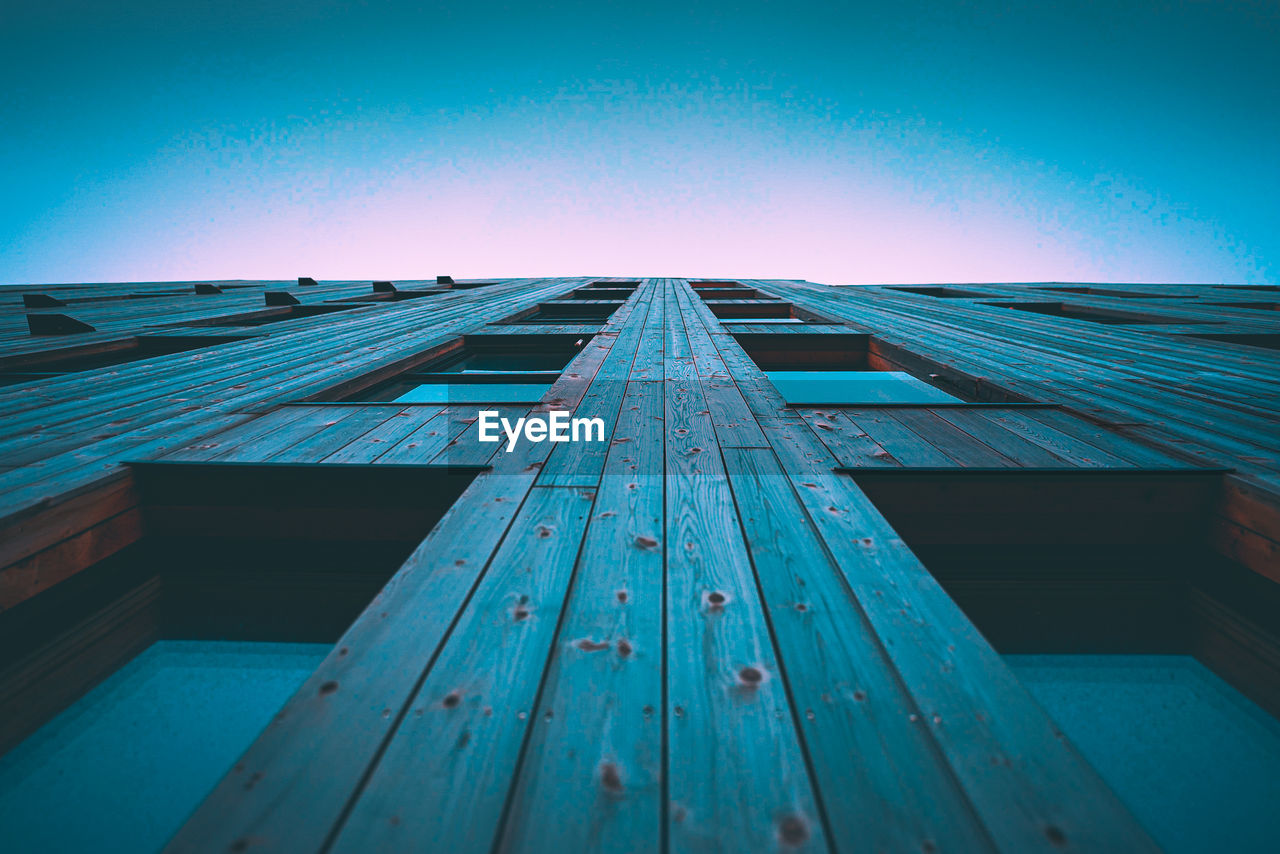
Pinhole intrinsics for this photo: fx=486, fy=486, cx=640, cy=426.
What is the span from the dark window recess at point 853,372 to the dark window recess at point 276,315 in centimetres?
764

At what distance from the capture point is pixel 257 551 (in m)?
2.59

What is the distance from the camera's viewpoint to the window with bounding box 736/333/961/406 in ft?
16.8

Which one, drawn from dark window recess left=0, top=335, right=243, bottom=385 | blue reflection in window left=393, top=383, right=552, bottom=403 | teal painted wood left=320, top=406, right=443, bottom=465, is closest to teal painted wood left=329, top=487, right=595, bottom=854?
teal painted wood left=320, top=406, right=443, bottom=465

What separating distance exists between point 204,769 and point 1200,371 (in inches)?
290

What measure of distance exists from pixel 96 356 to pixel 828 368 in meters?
8.75

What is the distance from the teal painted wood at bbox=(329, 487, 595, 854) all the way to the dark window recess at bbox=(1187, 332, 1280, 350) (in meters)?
8.84

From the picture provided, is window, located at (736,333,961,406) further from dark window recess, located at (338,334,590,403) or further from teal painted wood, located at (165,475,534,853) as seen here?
teal painted wood, located at (165,475,534,853)

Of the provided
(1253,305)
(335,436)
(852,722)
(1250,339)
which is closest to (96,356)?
(335,436)

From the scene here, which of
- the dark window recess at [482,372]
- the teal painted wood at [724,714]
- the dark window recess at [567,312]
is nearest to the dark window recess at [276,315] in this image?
the dark window recess at [567,312]

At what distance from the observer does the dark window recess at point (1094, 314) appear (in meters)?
8.20

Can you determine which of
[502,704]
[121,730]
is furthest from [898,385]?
[121,730]

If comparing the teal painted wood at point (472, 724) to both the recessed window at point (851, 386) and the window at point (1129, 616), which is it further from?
the recessed window at point (851, 386)

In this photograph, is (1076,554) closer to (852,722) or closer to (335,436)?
(852,722)

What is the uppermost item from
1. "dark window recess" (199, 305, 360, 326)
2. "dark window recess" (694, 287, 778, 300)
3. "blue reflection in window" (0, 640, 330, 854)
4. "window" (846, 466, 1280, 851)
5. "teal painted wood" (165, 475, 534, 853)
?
"dark window recess" (694, 287, 778, 300)
